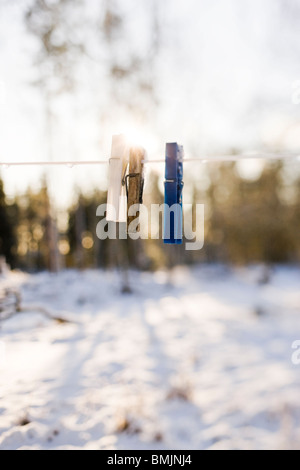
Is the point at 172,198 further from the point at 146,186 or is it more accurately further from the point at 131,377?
the point at 131,377

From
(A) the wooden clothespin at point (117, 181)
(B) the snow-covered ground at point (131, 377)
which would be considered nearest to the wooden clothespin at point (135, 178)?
(A) the wooden clothespin at point (117, 181)

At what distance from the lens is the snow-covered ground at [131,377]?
2.40 meters

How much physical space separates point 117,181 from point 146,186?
236 millimetres

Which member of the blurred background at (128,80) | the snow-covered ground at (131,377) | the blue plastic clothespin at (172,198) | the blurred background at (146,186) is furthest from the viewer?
the blurred background at (128,80)

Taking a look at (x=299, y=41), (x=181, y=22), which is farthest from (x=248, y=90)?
(x=181, y=22)

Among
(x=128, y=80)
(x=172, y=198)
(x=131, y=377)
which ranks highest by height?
(x=128, y=80)

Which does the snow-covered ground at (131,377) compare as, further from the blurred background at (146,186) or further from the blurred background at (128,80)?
the blurred background at (128,80)

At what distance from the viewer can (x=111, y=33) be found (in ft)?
11.0

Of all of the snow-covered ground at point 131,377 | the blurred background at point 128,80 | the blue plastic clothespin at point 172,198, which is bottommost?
the snow-covered ground at point 131,377

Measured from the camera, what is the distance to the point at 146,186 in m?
1.75

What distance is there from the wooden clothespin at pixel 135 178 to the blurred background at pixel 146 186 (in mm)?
94

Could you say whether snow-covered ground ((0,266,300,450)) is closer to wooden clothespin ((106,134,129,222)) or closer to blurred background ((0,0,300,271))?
blurred background ((0,0,300,271))

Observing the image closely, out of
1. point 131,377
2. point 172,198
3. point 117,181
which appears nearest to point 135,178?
point 117,181

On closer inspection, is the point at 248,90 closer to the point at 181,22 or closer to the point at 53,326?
the point at 181,22
